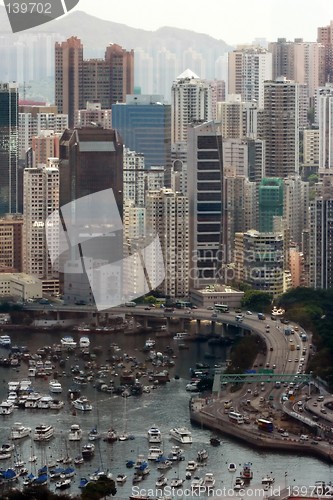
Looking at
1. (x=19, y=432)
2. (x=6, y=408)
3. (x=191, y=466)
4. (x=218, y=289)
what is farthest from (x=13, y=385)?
(x=218, y=289)

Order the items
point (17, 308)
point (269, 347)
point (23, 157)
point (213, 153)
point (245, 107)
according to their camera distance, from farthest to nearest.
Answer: point (245, 107) → point (23, 157) → point (213, 153) → point (17, 308) → point (269, 347)

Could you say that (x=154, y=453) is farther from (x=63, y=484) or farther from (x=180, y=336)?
(x=180, y=336)

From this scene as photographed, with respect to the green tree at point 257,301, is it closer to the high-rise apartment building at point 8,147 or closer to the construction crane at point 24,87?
the high-rise apartment building at point 8,147

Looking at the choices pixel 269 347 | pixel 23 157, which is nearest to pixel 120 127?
pixel 23 157

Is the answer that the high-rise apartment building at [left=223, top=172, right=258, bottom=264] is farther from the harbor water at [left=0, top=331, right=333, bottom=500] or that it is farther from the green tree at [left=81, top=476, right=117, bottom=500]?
the green tree at [left=81, top=476, right=117, bottom=500]

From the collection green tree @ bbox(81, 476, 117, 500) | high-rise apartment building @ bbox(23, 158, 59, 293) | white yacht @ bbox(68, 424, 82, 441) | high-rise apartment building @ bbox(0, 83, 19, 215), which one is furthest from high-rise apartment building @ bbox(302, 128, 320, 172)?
green tree @ bbox(81, 476, 117, 500)

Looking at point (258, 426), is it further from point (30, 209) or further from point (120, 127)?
point (120, 127)
